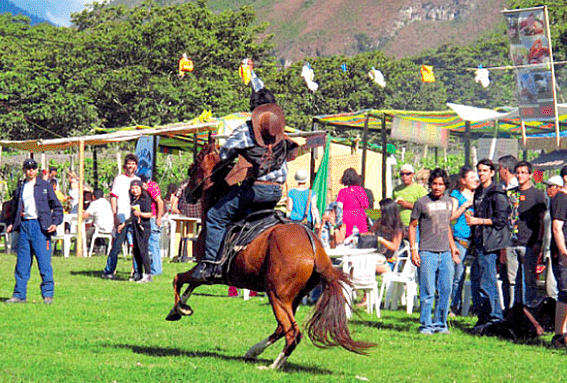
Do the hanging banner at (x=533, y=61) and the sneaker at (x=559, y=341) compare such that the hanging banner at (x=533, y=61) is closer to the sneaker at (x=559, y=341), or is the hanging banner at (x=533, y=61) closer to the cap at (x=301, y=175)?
the cap at (x=301, y=175)

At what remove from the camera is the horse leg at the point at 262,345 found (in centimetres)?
884

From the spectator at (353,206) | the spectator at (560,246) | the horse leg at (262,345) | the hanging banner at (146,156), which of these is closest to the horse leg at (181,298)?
the horse leg at (262,345)

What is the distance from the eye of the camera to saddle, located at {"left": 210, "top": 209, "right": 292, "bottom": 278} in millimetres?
8844

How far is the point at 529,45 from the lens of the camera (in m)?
15.1

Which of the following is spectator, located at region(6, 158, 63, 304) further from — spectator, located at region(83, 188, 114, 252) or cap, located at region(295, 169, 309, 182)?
spectator, located at region(83, 188, 114, 252)

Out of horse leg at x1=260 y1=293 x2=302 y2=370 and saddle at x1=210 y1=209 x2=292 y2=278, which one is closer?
horse leg at x1=260 y1=293 x2=302 y2=370

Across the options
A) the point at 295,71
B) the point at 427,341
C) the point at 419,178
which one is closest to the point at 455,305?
the point at 427,341

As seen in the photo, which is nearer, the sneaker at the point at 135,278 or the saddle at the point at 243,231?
the saddle at the point at 243,231

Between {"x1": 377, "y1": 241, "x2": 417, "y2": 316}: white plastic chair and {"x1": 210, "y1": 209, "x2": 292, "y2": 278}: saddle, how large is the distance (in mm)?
4414

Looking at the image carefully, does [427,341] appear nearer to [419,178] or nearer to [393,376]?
[393,376]

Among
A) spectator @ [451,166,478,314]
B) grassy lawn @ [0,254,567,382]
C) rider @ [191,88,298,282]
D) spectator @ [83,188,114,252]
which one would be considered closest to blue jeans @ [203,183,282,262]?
rider @ [191,88,298,282]

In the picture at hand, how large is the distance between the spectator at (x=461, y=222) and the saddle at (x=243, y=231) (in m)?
4.26

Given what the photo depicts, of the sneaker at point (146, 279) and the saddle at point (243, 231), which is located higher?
the saddle at point (243, 231)

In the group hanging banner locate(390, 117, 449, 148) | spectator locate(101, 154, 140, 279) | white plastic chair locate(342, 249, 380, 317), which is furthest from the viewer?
hanging banner locate(390, 117, 449, 148)
